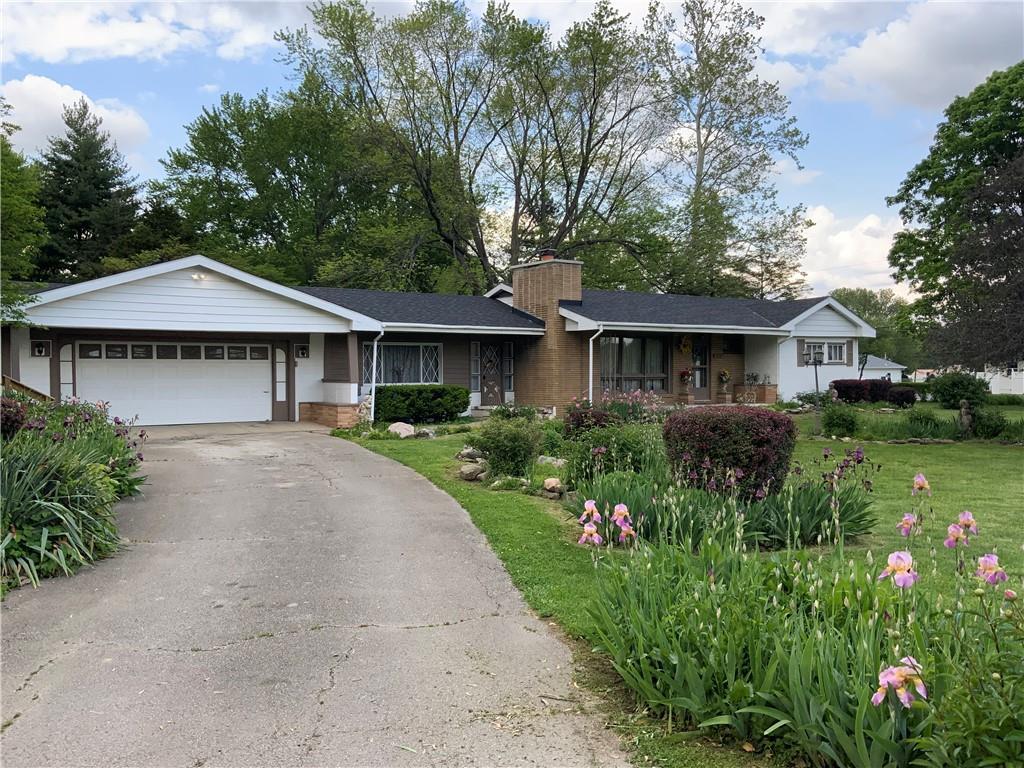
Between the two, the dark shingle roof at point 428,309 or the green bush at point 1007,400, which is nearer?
the dark shingle roof at point 428,309

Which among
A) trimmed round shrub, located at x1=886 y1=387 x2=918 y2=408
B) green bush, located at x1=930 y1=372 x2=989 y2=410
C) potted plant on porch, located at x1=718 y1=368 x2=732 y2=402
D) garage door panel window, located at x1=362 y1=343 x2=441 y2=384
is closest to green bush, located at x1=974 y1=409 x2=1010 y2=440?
green bush, located at x1=930 y1=372 x2=989 y2=410

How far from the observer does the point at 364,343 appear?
19438 mm

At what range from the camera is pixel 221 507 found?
328 inches

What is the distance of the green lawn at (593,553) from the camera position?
3.43 m

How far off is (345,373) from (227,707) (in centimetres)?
1552

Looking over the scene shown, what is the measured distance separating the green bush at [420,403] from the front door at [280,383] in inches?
110

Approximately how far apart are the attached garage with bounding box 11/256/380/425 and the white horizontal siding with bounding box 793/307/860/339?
15662 mm

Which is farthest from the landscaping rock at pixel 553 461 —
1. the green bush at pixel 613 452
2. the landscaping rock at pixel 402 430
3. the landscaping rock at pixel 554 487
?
the landscaping rock at pixel 402 430

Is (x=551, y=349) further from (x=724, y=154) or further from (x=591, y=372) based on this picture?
(x=724, y=154)

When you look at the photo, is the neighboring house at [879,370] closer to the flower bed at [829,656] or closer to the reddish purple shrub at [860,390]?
the reddish purple shrub at [860,390]

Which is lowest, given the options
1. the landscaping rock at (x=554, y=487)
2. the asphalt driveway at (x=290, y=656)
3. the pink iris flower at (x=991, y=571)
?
the asphalt driveway at (x=290, y=656)

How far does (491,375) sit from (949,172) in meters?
20.1

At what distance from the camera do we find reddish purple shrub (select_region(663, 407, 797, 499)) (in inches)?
271

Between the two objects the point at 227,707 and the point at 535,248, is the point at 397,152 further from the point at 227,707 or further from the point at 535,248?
the point at 227,707
